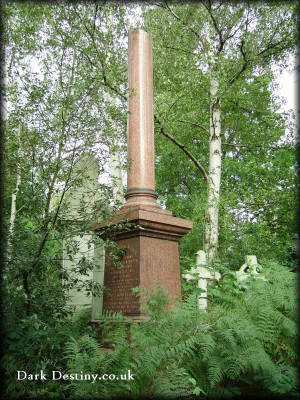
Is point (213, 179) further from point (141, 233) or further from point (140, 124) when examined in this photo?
point (141, 233)

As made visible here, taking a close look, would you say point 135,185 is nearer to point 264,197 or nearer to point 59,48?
point 59,48

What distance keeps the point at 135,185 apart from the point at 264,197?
23.5ft

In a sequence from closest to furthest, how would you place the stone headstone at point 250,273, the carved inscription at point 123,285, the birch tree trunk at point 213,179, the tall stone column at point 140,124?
the carved inscription at point 123,285
the tall stone column at point 140,124
the stone headstone at point 250,273
the birch tree trunk at point 213,179

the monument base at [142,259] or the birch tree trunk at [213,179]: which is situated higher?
the birch tree trunk at [213,179]

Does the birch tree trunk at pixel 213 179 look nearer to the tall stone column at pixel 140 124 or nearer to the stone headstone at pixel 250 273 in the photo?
the stone headstone at pixel 250 273

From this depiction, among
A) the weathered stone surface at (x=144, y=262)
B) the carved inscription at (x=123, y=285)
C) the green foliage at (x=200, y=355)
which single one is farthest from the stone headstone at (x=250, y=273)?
the green foliage at (x=200, y=355)

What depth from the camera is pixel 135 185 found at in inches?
221

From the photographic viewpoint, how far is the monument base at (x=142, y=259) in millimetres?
4730

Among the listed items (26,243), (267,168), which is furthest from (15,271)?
(267,168)

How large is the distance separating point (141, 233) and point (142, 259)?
0.35 meters

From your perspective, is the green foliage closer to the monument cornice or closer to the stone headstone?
the monument cornice

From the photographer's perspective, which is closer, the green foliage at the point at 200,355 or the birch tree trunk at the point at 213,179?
the green foliage at the point at 200,355

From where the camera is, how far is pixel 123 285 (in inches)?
191

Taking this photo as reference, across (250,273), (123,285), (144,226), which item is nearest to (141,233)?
(144,226)
